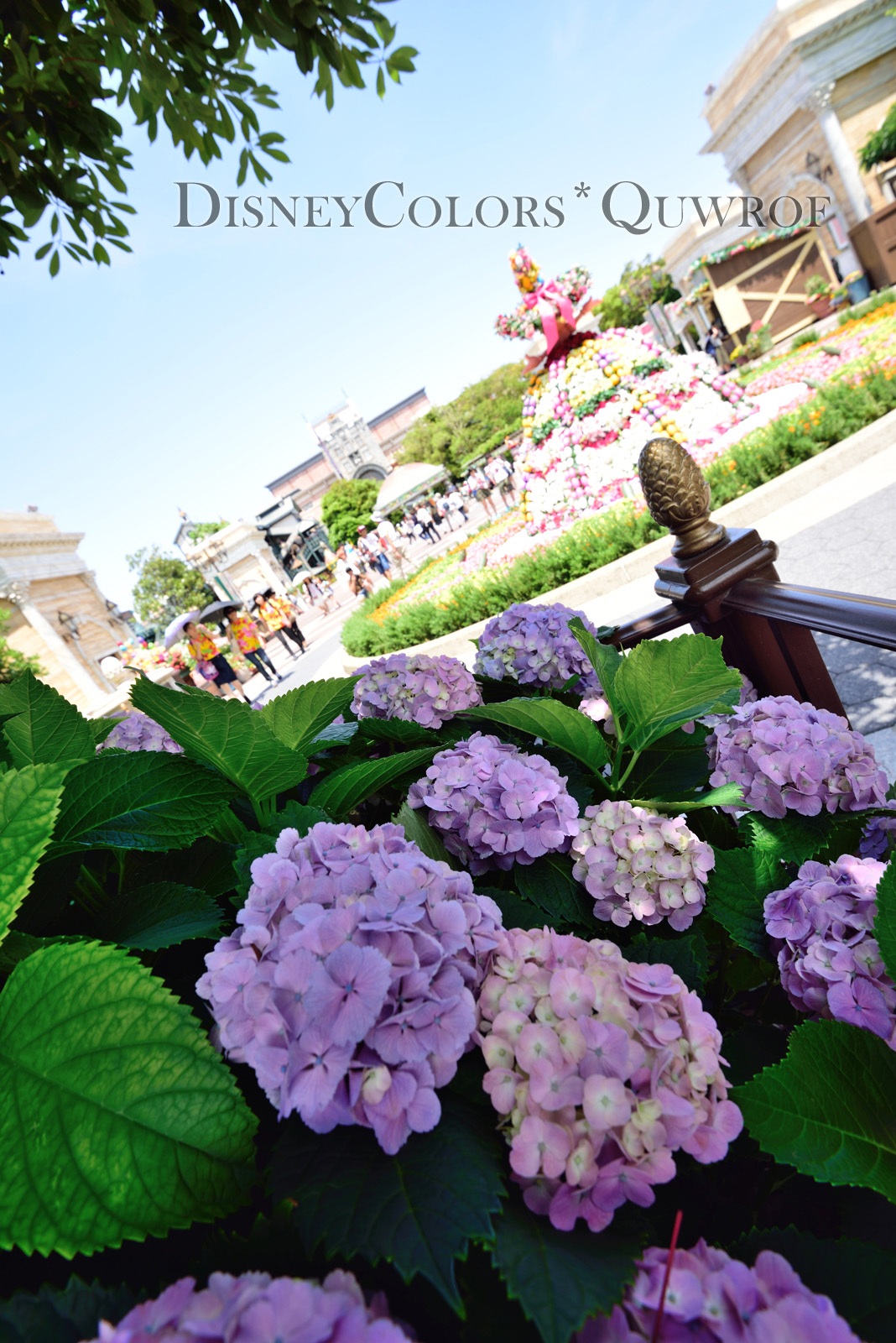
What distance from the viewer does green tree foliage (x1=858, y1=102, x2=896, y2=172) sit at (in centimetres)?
2105

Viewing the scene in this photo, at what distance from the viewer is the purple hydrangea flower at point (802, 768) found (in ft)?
3.72

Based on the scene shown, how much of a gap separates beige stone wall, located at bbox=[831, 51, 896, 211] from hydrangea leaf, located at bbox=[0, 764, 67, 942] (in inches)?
1308

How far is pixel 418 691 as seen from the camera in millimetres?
1623

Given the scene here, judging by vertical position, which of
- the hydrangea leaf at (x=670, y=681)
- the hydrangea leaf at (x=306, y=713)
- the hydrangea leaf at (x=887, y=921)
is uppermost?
the hydrangea leaf at (x=306, y=713)

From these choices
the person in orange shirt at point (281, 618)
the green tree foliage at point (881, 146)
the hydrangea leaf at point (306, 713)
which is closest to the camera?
the hydrangea leaf at point (306, 713)

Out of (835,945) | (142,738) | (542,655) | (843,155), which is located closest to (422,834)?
(835,945)

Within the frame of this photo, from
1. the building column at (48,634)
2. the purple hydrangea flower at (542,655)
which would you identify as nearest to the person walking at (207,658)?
the building column at (48,634)

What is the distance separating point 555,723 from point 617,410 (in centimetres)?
981

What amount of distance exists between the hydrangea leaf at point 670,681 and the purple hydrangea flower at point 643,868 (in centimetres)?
18

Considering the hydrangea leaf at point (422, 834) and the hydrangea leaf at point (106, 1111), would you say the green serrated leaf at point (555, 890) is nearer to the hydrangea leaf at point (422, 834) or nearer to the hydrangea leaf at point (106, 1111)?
the hydrangea leaf at point (422, 834)

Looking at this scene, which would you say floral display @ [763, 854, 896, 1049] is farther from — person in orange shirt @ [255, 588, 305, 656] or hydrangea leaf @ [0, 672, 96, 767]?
person in orange shirt @ [255, 588, 305, 656]

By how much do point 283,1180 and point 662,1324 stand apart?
308mm

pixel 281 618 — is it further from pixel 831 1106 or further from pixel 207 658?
pixel 831 1106

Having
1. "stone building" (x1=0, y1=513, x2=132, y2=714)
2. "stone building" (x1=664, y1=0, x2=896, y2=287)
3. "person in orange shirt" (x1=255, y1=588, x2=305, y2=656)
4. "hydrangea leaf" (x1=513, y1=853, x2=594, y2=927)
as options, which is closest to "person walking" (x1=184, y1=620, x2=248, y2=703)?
"person in orange shirt" (x1=255, y1=588, x2=305, y2=656)
